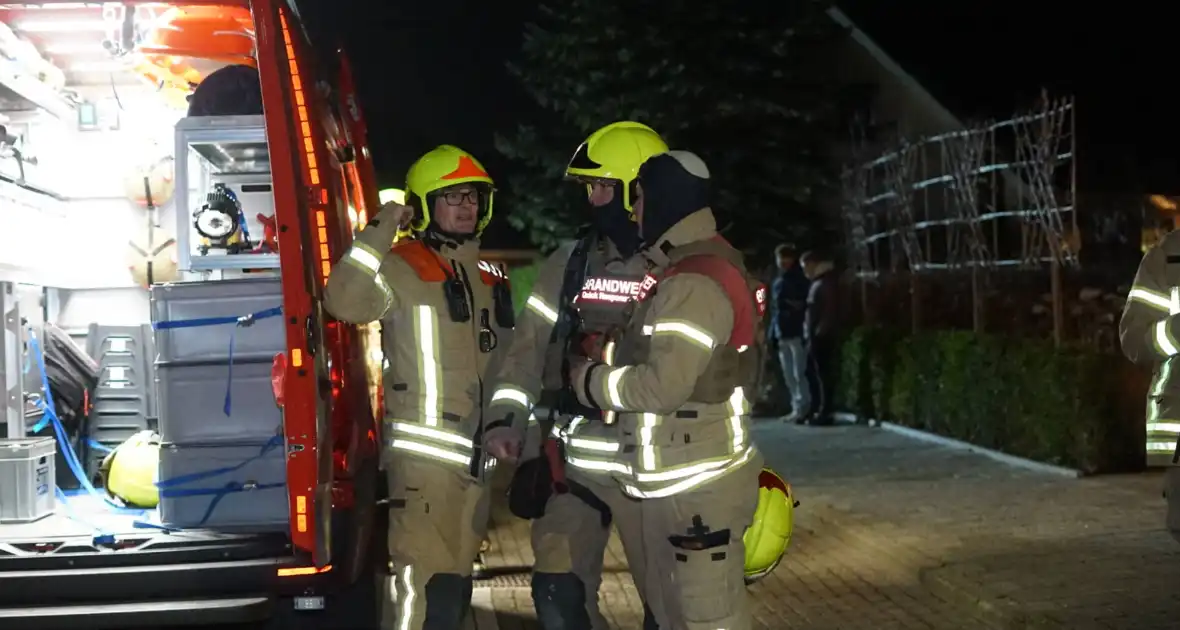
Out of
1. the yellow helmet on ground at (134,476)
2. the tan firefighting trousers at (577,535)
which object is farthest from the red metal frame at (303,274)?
the yellow helmet on ground at (134,476)

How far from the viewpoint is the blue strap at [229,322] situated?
5211 mm

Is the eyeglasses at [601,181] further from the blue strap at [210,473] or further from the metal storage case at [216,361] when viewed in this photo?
the blue strap at [210,473]

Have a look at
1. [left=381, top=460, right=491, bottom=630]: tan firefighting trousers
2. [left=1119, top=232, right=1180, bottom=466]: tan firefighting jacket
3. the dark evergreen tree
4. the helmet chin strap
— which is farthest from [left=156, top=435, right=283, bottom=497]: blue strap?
the dark evergreen tree

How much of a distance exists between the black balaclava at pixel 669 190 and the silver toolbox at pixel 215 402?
1840 millimetres

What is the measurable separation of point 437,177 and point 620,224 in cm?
75

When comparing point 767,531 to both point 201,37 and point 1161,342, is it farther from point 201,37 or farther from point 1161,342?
point 201,37

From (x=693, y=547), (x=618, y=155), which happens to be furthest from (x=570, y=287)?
(x=693, y=547)

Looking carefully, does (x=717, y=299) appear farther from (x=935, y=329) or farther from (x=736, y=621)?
(x=935, y=329)

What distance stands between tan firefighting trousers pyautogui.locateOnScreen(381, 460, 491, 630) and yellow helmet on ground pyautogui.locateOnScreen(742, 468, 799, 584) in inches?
39.7

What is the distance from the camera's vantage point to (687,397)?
408 cm

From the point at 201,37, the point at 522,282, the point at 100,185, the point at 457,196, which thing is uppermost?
the point at 201,37

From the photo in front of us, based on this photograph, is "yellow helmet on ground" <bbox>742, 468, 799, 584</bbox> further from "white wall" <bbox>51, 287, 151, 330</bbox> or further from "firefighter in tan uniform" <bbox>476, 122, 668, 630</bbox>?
"white wall" <bbox>51, 287, 151, 330</bbox>

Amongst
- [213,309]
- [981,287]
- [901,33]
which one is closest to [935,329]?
[981,287]

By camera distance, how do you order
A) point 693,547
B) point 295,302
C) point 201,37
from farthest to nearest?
point 201,37, point 295,302, point 693,547
